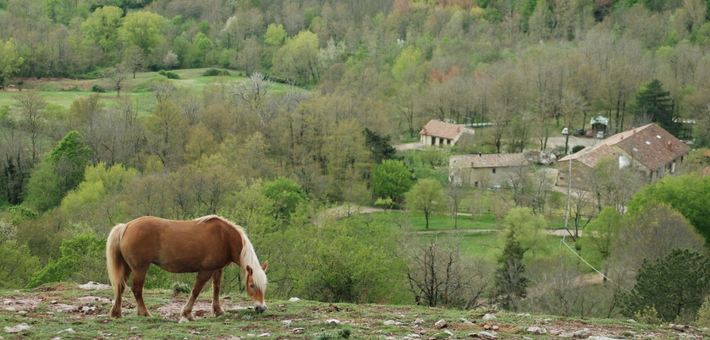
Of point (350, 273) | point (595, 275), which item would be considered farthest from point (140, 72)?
point (350, 273)

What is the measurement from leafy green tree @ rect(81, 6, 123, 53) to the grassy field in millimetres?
13332

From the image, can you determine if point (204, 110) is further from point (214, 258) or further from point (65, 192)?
point (214, 258)

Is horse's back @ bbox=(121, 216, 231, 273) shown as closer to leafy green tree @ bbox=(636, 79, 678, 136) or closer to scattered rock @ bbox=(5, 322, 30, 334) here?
scattered rock @ bbox=(5, 322, 30, 334)

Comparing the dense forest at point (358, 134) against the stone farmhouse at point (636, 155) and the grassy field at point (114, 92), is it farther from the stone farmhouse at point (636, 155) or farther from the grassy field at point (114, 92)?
the stone farmhouse at point (636, 155)

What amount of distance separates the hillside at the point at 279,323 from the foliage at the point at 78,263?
13560mm

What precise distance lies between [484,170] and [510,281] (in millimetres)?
30572

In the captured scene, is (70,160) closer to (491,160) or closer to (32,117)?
(32,117)

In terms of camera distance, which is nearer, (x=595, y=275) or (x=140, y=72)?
(x=595, y=275)

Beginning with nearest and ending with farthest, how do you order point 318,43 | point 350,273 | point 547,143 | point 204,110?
point 350,273 → point 204,110 → point 547,143 → point 318,43

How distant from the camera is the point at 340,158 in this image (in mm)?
64875

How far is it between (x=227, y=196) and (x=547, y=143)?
149 feet

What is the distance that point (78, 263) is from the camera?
2955 cm

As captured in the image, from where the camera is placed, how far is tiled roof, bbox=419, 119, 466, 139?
3137 inches

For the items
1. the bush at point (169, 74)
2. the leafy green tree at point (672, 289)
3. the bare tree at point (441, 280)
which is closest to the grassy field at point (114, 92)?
the bush at point (169, 74)
